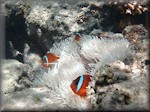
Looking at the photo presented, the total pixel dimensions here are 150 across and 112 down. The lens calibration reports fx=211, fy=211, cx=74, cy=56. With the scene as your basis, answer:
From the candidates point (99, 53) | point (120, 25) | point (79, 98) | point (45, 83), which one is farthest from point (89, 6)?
point (79, 98)

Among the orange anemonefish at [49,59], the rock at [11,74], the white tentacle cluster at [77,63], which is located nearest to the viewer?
the white tentacle cluster at [77,63]

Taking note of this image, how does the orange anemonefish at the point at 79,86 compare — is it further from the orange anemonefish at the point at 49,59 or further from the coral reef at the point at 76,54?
the orange anemonefish at the point at 49,59

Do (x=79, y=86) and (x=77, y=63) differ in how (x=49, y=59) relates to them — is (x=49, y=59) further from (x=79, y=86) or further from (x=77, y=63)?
(x=79, y=86)

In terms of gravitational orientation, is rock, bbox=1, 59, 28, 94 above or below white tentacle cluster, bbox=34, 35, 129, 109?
below

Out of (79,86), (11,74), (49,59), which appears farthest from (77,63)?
(11,74)

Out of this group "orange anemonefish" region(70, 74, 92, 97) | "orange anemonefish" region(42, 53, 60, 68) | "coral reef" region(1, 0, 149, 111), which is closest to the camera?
"coral reef" region(1, 0, 149, 111)

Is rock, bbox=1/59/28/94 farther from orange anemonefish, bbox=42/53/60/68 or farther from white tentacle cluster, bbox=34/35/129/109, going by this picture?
white tentacle cluster, bbox=34/35/129/109

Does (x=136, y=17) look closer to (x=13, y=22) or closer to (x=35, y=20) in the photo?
(x=35, y=20)

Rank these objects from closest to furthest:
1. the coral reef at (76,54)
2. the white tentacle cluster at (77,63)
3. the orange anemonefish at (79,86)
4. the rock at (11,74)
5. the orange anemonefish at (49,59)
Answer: the coral reef at (76,54), the orange anemonefish at (79,86), the white tentacle cluster at (77,63), the orange anemonefish at (49,59), the rock at (11,74)

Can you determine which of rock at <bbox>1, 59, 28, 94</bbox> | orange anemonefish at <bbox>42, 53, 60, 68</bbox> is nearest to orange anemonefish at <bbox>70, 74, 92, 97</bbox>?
orange anemonefish at <bbox>42, 53, 60, 68</bbox>

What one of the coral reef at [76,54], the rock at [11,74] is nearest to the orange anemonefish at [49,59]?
the coral reef at [76,54]

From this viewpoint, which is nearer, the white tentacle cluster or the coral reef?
the coral reef
